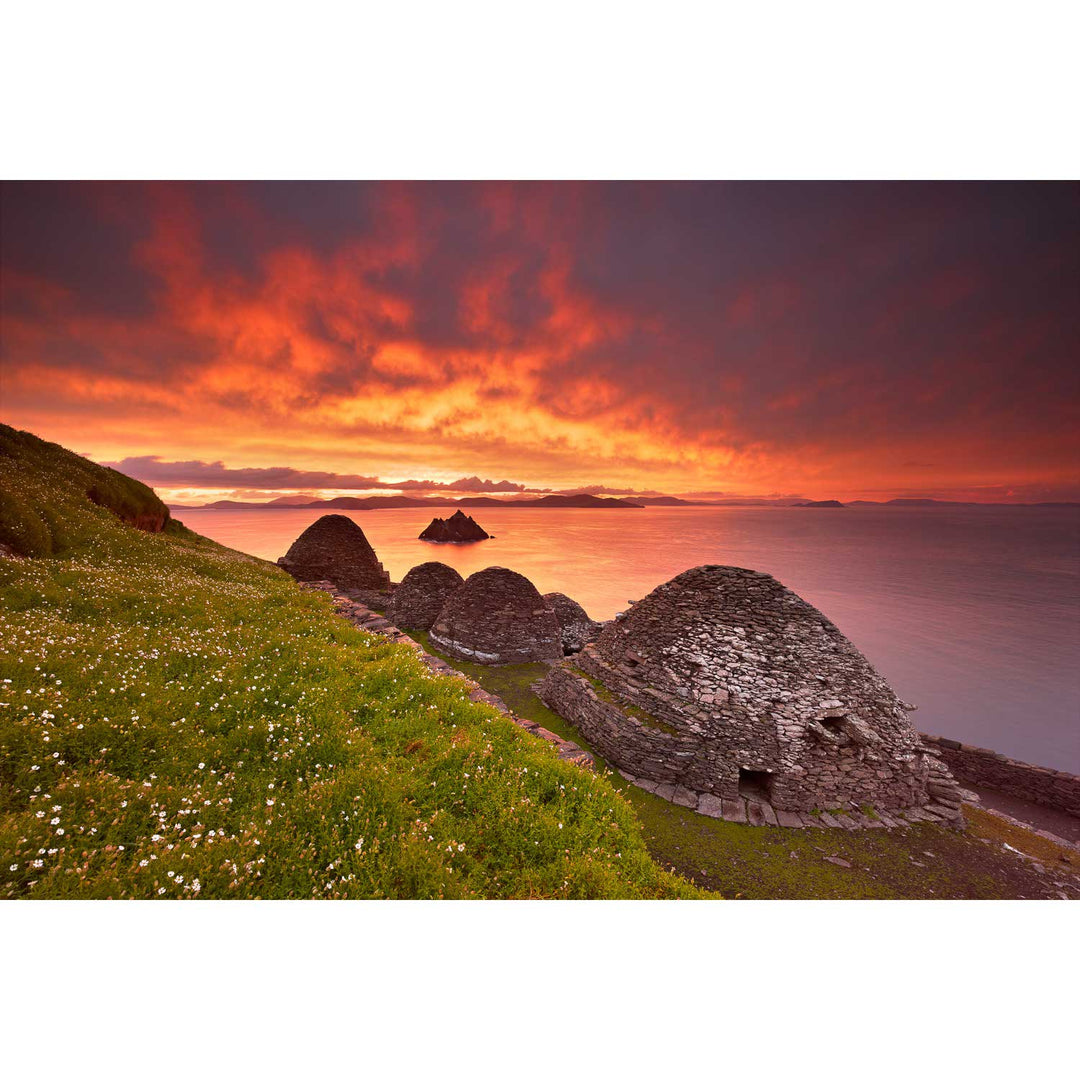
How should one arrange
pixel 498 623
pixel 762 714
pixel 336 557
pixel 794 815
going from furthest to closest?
1. pixel 336 557
2. pixel 498 623
3. pixel 762 714
4. pixel 794 815

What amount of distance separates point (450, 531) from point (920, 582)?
2326 inches

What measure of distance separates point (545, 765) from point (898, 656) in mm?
42838

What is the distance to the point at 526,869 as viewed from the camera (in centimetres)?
396

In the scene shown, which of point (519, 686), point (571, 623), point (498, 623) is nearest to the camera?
point (519, 686)

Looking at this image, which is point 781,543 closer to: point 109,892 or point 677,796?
point 677,796

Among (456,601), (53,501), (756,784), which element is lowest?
(756,784)

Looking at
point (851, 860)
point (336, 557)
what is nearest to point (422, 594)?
point (336, 557)

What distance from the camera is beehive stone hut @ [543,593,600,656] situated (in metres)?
24.6

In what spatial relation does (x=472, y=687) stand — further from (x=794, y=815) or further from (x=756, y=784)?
(x=794, y=815)

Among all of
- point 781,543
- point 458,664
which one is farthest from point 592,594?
point 781,543

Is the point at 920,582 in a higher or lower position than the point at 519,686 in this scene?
higher

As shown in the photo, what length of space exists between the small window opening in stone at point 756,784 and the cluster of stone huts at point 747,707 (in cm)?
3

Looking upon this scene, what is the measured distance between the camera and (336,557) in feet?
96.3

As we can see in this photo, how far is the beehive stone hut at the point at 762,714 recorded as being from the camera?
11398 mm
